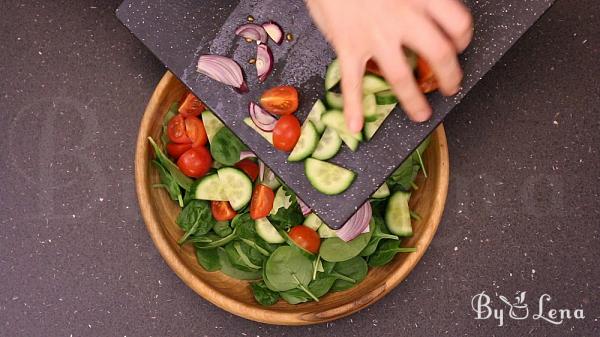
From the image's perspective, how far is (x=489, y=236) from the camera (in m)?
1.23

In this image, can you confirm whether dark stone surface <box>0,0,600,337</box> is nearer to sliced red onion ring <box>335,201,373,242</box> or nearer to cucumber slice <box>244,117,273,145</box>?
sliced red onion ring <box>335,201,373,242</box>

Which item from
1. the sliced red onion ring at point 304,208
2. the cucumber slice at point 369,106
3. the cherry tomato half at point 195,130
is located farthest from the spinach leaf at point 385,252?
the cherry tomato half at point 195,130

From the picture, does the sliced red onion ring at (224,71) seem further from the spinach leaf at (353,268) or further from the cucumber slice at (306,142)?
the spinach leaf at (353,268)

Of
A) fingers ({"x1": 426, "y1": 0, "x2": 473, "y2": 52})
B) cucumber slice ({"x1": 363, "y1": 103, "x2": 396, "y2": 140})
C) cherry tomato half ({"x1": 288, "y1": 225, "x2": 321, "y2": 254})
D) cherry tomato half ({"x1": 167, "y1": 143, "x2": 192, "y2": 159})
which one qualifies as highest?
fingers ({"x1": 426, "y1": 0, "x2": 473, "y2": 52})

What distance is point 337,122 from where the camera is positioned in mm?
983

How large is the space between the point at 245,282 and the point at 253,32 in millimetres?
403

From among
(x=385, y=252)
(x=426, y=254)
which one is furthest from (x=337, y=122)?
(x=426, y=254)

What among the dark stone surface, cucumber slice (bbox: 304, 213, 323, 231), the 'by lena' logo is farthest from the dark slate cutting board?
the 'by lena' logo

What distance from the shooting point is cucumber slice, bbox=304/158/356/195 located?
3.25 feet

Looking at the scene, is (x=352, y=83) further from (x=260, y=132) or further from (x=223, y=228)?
(x=223, y=228)

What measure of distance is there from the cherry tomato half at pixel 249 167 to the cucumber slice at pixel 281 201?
5 centimetres

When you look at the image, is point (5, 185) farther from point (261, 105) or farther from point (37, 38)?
point (261, 105)

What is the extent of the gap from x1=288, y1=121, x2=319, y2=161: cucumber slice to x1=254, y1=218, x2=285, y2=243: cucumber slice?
15 cm

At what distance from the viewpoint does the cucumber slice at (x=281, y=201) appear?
1126mm
